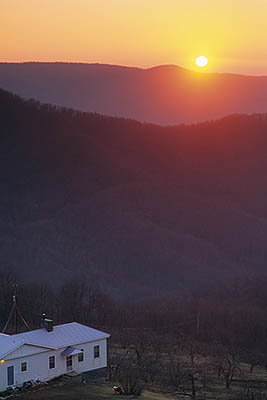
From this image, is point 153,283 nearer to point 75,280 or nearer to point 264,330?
point 75,280

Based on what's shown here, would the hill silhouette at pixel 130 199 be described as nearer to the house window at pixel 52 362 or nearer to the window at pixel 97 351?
the window at pixel 97 351

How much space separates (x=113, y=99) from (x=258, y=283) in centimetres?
8556

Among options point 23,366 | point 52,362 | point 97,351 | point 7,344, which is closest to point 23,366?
point 23,366

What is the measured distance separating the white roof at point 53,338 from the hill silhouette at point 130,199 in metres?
30.4

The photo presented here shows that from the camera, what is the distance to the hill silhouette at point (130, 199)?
75875 mm

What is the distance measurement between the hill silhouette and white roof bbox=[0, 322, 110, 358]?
99.7 ft

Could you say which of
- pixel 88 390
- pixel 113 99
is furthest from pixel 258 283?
pixel 113 99

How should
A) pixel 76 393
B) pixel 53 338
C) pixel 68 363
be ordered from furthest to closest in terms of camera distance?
pixel 53 338, pixel 68 363, pixel 76 393

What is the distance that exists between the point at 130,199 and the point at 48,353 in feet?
219

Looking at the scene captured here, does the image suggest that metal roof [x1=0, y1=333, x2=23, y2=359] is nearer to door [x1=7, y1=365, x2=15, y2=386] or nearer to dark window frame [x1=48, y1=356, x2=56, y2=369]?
door [x1=7, y1=365, x2=15, y2=386]

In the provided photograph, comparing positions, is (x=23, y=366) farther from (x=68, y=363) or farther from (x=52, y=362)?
(x=68, y=363)

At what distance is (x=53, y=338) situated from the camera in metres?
31.7

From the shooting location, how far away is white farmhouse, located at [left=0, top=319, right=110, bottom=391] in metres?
29.4

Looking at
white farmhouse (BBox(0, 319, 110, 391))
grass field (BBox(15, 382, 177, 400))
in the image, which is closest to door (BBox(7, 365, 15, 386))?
white farmhouse (BBox(0, 319, 110, 391))
